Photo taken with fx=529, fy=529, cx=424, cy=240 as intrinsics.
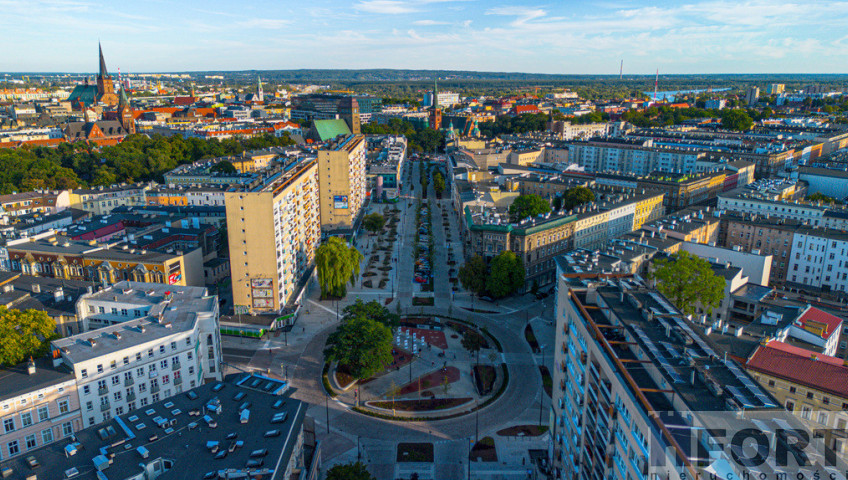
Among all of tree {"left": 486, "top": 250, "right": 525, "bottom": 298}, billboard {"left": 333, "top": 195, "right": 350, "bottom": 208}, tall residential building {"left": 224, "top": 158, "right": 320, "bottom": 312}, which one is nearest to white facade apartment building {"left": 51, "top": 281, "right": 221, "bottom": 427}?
tall residential building {"left": 224, "top": 158, "right": 320, "bottom": 312}

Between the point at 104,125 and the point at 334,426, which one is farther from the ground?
the point at 104,125

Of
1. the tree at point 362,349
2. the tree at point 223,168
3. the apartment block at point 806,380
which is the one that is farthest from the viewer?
the tree at point 223,168

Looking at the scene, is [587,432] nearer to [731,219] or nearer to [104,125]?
[731,219]

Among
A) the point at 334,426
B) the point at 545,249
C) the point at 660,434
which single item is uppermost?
the point at 660,434

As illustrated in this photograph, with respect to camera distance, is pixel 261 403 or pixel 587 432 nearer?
pixel 587 432

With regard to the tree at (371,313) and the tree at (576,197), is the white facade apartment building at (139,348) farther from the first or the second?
the tree at (576,197)

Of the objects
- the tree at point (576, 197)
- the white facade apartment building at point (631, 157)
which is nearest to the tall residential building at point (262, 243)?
the tree at point (576, 197)

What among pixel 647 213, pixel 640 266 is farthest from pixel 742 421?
pixel 647 213

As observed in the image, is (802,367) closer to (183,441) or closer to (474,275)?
(474,275)
